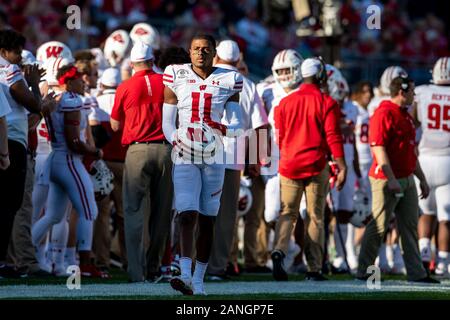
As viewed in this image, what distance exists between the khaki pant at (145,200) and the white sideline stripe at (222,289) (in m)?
0.40

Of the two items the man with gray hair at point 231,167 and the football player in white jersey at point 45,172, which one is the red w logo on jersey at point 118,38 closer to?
the football player in white jersey at point 45,172

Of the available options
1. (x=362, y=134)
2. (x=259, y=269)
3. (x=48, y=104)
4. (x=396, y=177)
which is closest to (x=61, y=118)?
(x=48, y=104)

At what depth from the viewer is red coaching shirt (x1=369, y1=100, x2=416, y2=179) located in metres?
12.5

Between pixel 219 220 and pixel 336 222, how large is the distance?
6.93 ft

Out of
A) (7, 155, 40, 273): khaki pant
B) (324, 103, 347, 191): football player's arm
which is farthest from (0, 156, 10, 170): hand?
(324, 103, 347, 191): football player's arm

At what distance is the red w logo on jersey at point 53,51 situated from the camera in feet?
47.2

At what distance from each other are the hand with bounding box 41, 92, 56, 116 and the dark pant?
0.63m

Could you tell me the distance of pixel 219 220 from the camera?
13.2 meters

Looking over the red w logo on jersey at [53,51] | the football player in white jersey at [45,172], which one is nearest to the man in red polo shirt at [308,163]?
the football player in white jersey at [45,172]

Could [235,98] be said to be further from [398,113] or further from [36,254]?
[36,254]

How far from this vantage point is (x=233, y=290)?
1123cm
